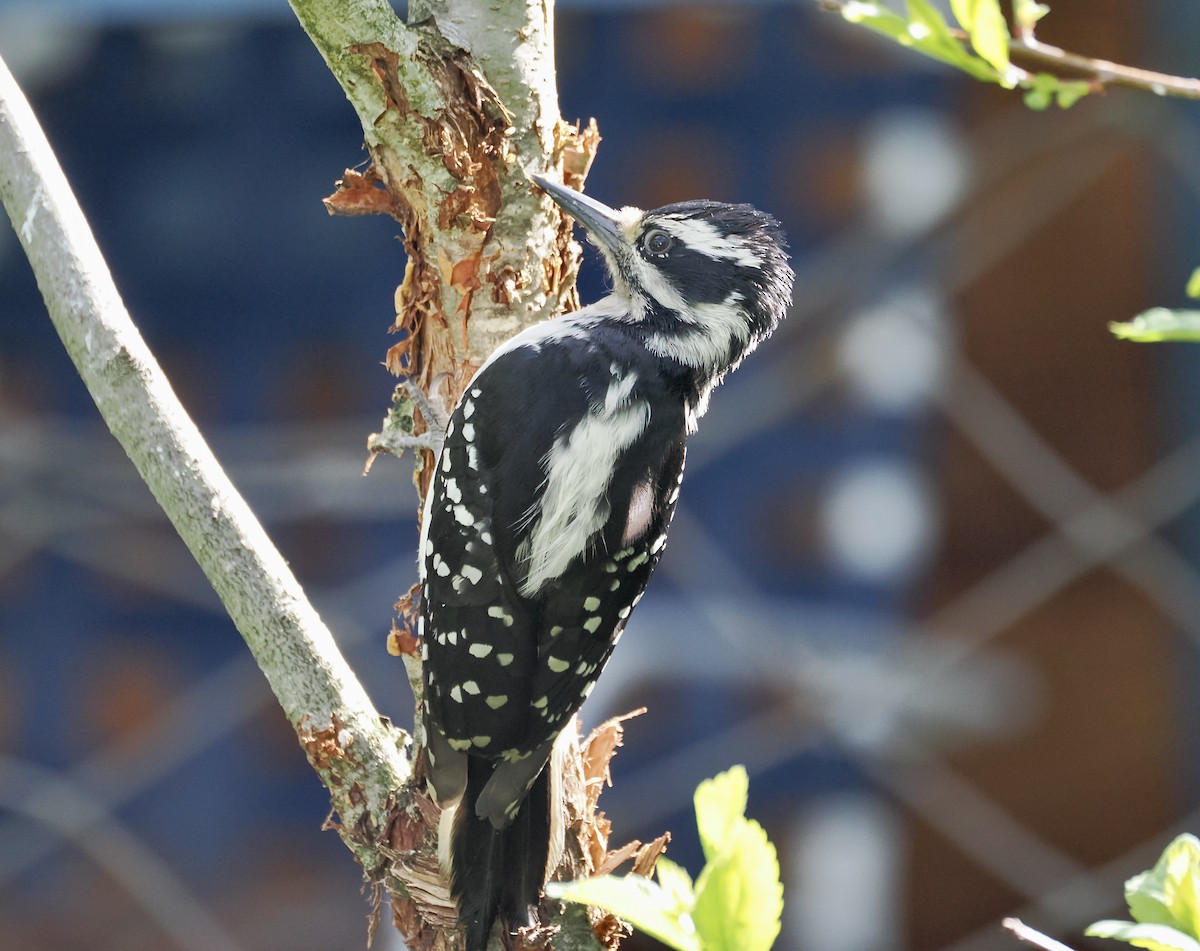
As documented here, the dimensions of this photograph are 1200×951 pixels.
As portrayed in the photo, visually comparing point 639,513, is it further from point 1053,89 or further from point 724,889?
point 724,889

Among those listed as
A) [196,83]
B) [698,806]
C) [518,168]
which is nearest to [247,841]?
[196,83]

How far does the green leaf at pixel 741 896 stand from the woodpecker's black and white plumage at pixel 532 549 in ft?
3.63

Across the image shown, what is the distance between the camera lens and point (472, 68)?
2207mm

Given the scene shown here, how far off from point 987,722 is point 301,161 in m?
2.56

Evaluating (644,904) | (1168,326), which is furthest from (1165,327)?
(644,904)

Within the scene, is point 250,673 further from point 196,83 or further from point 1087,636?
point 1087,636

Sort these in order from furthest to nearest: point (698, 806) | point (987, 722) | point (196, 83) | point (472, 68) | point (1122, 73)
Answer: point (987, 722), point (196, 83), point (472, 68), point (1122, 73), point (698, 806)

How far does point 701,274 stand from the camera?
8.41ft

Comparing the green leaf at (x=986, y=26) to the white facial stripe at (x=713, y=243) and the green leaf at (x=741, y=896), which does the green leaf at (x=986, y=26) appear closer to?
the green leaf at (x=741, y=896)

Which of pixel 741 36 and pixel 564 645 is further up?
pixel 741 36

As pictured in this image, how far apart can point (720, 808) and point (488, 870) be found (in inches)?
44.3

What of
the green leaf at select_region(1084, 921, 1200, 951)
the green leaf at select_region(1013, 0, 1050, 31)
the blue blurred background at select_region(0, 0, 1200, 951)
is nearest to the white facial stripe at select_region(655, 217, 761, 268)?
the blue blurred background at select_region(0, 0, 1200, 951)

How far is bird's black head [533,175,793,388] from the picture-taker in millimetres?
2551

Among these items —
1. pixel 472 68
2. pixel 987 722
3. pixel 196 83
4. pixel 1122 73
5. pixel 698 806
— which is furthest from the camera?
pixel 987 722
